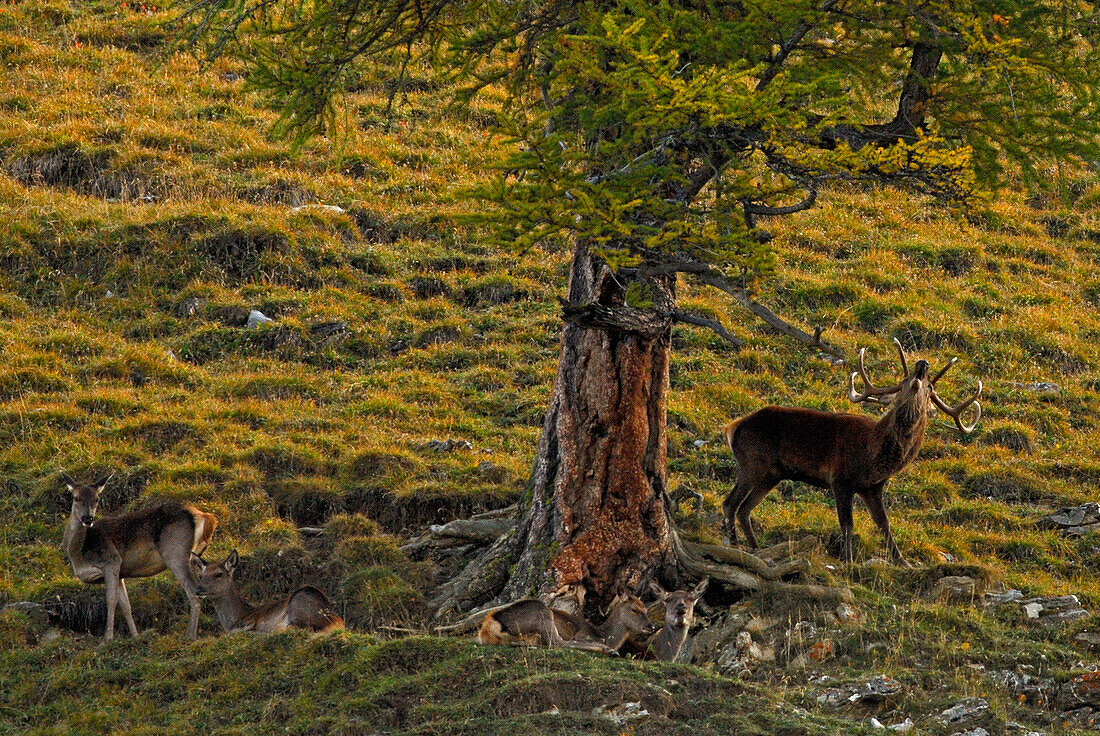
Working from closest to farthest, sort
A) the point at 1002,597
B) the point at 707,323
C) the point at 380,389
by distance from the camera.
A: the point at 707,323 → the point at 1002,597 → the point at 380,389

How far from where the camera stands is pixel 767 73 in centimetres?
1072

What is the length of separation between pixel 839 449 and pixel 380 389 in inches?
274

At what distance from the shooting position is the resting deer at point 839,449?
12672mm

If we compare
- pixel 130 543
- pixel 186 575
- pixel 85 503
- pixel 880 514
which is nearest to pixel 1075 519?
pixel 880 514

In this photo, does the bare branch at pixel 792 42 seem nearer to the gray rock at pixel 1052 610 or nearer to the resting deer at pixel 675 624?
the resting deer at pixel 675 624

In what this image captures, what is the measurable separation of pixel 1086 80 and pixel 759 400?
8068 mm

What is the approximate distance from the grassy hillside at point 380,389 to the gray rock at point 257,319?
161 mm

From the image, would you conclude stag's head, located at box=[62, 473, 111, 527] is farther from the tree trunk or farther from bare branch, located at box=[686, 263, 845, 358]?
bare branch, located at box=[686, 263, 845, 358]

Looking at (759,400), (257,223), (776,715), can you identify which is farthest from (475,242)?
(776,715)

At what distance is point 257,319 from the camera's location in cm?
1828

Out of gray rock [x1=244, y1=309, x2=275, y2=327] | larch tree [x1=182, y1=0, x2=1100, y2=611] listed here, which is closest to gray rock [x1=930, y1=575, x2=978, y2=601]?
larch tree [x1=182, y1=0, x2=1100, y2=611]

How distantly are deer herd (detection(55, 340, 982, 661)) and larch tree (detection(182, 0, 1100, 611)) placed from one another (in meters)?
1.00

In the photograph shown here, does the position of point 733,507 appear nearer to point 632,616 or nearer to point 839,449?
point 839,449

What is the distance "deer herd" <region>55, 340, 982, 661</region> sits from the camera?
10492 mm
